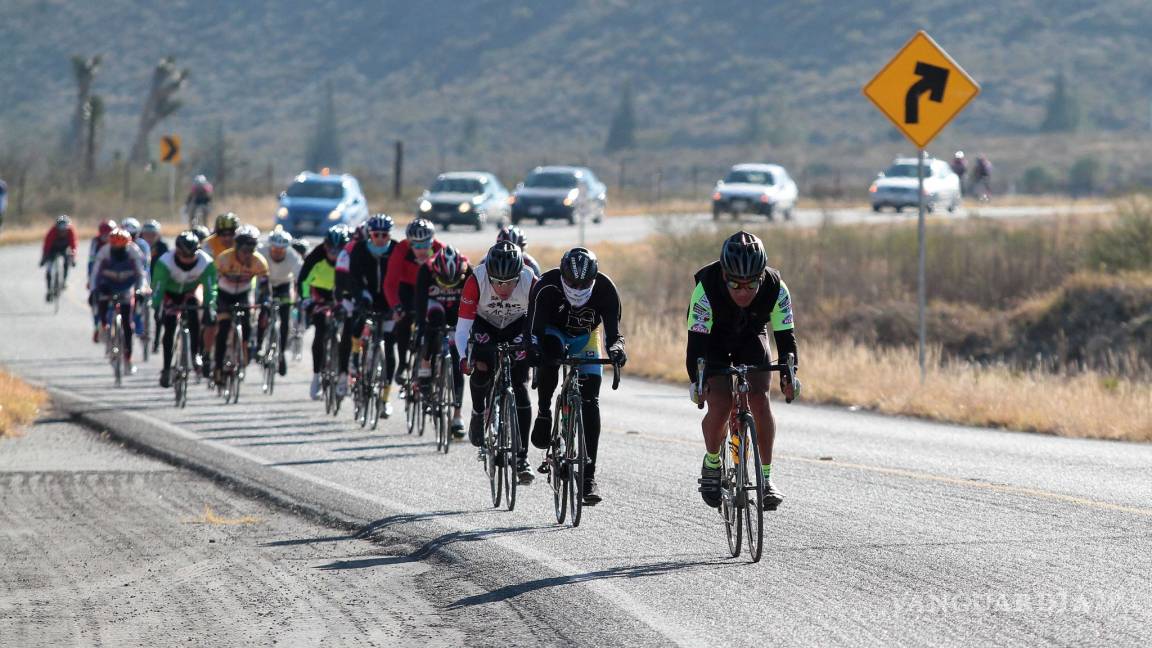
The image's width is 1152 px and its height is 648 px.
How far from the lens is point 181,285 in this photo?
1839cm

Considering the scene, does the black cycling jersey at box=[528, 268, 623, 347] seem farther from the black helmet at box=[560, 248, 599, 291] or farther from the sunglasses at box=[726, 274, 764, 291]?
the sunglasses at box=[726, 274, 764, 291]

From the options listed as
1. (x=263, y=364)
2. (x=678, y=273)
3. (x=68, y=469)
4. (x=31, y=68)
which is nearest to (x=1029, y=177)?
(x=678, y=273)

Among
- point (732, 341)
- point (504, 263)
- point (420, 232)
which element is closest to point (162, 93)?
point (420, 232)

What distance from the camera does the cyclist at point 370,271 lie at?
53.1ft

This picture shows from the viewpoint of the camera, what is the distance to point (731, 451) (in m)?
9.30

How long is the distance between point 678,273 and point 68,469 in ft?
71.0

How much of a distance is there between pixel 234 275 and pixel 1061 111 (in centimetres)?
10566

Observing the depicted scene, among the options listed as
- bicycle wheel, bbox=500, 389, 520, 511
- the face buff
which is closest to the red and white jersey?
bicycle wheel, bbox=500, 389, 520, 511

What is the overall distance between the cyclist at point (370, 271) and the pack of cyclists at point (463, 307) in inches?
0.7

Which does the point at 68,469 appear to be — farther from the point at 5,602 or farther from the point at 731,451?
the point at 731,451

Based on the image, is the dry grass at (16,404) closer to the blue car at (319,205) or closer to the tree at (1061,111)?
the blue car at (319,205)

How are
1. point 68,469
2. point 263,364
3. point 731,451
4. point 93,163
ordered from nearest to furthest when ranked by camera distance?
1. point 731,451
2. point 68,469
3. point 263,364
4. point 93,163

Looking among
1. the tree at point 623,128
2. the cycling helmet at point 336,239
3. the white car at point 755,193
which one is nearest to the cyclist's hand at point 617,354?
the cycling helmet at point 336,239

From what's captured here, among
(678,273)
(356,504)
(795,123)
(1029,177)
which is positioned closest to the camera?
(356,504)
